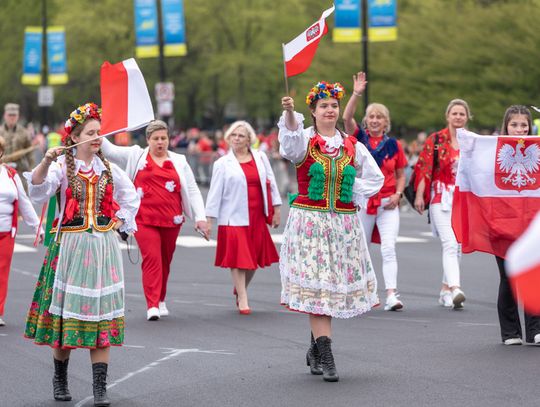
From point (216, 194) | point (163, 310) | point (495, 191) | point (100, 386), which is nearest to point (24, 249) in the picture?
point (216, 194)

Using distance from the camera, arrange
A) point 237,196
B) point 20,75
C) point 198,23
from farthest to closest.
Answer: point 20,75
point 198,23
point 237,196

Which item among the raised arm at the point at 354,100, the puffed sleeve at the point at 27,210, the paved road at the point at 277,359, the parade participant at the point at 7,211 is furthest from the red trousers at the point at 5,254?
the raised arm at the point at 354,100

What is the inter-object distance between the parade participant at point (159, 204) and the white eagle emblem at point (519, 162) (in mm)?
2903

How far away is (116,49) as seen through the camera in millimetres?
62375

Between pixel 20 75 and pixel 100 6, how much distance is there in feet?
26.1

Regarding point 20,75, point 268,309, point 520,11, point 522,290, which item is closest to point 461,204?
point 268,309

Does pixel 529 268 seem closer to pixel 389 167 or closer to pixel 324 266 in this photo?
pixel 324 266

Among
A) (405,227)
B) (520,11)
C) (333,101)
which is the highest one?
(520,11)

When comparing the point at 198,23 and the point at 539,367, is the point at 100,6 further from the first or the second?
the point at 539,367

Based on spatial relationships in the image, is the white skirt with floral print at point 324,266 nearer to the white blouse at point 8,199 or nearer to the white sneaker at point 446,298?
the white blouse at point 8,199

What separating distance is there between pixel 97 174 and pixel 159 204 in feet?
12.9

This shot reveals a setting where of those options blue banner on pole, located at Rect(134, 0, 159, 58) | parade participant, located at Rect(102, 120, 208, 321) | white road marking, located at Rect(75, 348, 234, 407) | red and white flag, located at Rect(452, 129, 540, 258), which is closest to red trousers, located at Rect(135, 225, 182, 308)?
parade participant, located at Rect(102, 120, 208, 321)

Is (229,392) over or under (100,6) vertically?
under

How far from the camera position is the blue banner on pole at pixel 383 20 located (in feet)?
110
